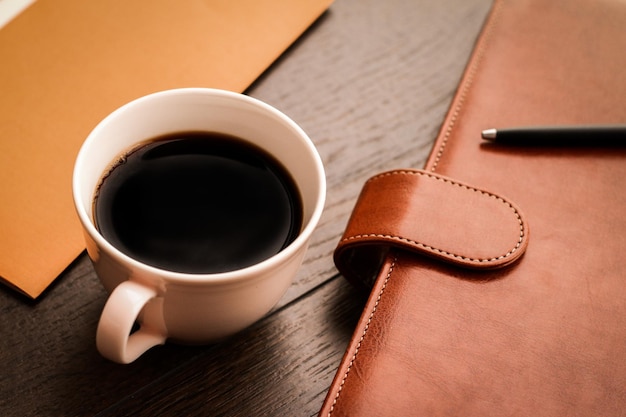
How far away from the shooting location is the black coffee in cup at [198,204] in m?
0.48

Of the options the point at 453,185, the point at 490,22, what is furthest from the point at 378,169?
the point at 490,22

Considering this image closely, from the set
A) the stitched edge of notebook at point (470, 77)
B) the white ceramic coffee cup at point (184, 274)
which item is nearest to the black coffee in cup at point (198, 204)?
the white ceramic coffee cup at point (184, 274)

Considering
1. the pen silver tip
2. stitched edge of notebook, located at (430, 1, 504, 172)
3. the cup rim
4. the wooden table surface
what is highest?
the cup rim

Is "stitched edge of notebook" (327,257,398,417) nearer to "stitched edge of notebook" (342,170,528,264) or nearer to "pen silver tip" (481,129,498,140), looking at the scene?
"stitched edge of notebook" (342,170,528,264)

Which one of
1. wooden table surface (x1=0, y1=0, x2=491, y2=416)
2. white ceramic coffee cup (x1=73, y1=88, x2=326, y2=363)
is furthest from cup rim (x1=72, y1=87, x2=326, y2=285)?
wooden table surface (x1=0, y1=0, x2=491, y2=416)

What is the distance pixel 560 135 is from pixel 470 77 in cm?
13

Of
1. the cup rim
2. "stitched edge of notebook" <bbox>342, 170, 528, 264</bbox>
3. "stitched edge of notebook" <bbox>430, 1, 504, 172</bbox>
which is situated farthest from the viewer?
"stitched edge of notebook" <bbox>430, 1, 504, 172</bbox>

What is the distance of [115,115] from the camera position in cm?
47

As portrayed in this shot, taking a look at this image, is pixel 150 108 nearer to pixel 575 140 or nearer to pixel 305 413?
pixel 305 413

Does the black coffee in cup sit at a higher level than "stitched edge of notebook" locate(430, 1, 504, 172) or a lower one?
higher

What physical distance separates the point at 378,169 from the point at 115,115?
1.01ft

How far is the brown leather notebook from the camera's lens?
46 cm

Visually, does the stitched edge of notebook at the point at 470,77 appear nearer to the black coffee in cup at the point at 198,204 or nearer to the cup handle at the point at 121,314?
the black coffee in cup at the point at 198,204

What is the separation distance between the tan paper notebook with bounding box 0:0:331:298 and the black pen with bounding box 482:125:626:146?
11.4 inches
